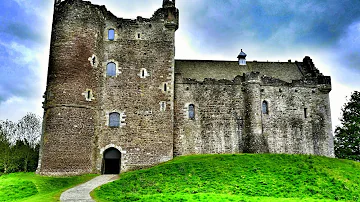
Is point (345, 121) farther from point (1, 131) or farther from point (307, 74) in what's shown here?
point (1, 131)

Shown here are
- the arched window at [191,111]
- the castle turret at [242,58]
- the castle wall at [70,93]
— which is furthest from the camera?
the castle turret at [242,58]

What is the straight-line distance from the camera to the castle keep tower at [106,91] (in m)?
32.0

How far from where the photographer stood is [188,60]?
43688 mm

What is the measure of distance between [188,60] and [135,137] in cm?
1337

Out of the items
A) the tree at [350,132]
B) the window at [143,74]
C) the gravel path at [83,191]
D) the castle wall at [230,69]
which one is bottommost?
the gravel path at [83,191]

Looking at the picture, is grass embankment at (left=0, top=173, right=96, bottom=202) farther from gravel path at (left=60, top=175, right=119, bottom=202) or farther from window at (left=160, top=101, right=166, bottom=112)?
window at (left=160, top=101, right=166, bottom=112)

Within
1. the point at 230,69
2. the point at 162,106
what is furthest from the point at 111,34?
the point at 230,69

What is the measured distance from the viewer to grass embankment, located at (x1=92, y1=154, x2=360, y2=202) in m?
22.0

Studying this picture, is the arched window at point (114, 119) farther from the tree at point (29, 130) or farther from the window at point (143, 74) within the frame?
the tree at point (29, 130)

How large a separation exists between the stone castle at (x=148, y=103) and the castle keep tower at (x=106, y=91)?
0.29 feet

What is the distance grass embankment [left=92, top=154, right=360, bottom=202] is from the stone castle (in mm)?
5964

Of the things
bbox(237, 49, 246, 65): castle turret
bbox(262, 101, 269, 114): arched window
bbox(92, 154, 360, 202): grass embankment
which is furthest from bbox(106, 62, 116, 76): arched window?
bbox(237, 49, 246, 65): castle turret

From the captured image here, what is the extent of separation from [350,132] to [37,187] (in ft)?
126

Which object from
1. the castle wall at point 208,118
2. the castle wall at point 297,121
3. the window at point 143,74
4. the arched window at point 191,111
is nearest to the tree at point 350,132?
the castle wall at point 297,121
